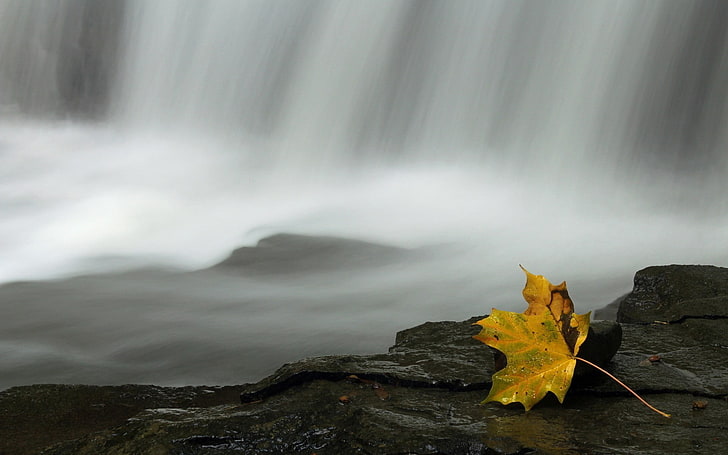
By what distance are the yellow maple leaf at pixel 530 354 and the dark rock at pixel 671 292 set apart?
78 centimetres

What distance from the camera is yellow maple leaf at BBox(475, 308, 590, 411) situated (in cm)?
132

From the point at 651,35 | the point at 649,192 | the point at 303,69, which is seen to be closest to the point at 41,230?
the point at 303,69

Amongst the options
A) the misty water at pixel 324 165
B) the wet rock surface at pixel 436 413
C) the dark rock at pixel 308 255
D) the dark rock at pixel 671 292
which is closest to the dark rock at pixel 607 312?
the misty water at pixel 324 165

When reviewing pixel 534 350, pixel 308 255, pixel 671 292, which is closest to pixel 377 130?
pixel 308 255

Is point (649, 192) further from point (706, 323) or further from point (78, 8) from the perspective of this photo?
point (78, 8)

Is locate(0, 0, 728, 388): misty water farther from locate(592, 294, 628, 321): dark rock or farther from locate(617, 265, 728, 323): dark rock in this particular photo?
locate(617, 265, 728, 323): dark rock

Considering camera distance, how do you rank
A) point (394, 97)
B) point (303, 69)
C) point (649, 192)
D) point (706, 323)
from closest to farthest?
point (706, 323), point (649, 192), point (394, 97), point (303, 69)

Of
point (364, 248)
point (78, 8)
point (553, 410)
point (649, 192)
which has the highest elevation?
point (78, 8)

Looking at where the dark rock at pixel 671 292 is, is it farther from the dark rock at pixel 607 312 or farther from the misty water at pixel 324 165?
the misty water at pixel 324 165

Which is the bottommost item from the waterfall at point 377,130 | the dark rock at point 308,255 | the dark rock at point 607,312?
the dark rock at point 607,312

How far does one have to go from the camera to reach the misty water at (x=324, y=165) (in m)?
3.13

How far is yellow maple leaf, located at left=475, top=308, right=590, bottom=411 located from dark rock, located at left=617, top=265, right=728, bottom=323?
78cm

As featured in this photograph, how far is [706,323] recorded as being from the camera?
1.86 m

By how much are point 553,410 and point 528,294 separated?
0.73 feet
